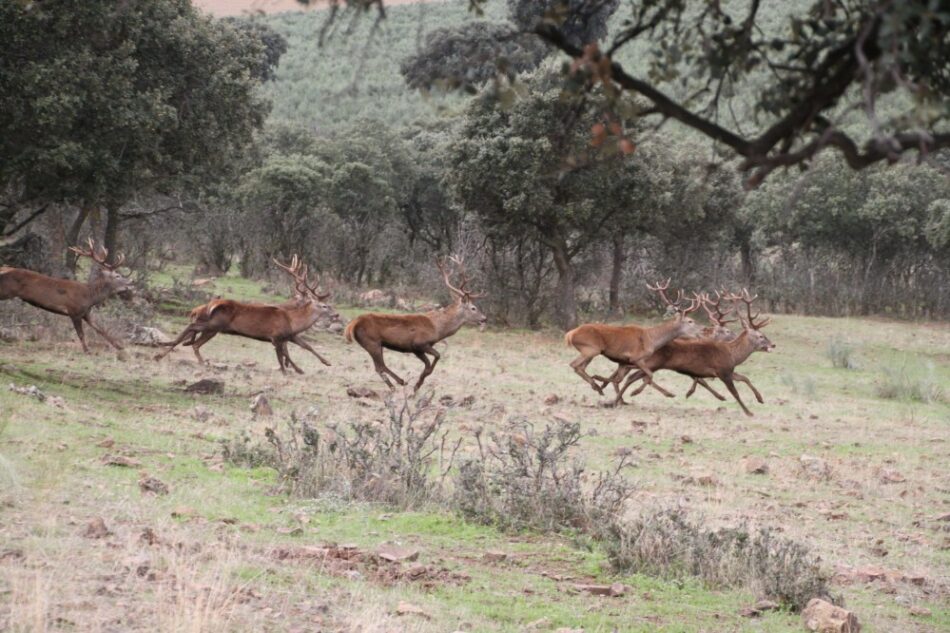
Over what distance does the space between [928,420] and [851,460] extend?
479cm

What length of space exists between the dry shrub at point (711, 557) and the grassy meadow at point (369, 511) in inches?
5.2

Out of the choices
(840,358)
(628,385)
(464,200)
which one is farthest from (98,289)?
(840,358)

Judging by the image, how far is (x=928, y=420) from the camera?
16781 millimetres

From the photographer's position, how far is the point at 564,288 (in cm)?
2962

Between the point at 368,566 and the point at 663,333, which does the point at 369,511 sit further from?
the point at 663,333

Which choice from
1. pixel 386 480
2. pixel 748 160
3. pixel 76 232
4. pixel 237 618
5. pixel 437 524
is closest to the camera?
pixel 748 160

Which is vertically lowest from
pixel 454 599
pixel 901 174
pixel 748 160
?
pixel 454 599

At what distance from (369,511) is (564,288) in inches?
863

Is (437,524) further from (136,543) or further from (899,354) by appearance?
(899,354)

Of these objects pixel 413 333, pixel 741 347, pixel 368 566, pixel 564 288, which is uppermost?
pixel 564 288

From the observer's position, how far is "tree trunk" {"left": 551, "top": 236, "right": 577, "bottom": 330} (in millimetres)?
29016

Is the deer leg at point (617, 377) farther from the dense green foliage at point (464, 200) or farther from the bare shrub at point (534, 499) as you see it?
the bare shrub at point (534, 499)

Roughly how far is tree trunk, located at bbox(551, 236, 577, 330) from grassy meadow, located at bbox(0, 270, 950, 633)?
10.7 m

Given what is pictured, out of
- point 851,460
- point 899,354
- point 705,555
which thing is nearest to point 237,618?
point 705,555
